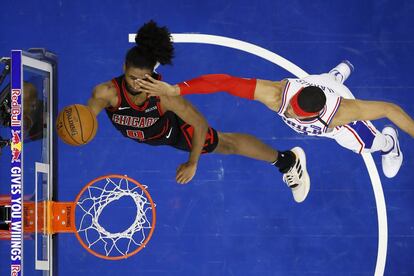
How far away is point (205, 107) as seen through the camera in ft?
20.2

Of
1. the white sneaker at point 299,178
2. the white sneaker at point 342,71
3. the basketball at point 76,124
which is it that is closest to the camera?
the basketball at point 76,124

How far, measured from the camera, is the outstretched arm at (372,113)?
15.5 ft

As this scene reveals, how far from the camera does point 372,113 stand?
4816 mm

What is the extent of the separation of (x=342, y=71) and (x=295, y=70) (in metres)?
0.63

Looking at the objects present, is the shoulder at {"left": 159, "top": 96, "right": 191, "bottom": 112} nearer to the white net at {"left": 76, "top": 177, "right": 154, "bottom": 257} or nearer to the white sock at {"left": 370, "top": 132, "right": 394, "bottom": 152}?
the white net at {"left": 76, "top": 177, "right": 154, "bottom": 257}

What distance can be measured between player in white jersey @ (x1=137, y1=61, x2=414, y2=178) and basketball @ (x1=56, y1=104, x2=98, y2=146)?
55cm

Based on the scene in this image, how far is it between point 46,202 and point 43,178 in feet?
0.73

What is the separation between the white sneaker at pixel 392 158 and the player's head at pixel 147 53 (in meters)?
2.39

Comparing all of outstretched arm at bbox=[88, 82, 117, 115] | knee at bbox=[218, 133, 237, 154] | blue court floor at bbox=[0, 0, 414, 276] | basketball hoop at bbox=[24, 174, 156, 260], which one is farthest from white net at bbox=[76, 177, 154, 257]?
outstretched arm at bbox=[88, 82, 117, 115]

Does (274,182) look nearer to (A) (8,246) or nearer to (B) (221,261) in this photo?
(B) (221,261)

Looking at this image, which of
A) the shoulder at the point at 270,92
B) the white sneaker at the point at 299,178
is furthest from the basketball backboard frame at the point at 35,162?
the white sneaker at the point at 299,178

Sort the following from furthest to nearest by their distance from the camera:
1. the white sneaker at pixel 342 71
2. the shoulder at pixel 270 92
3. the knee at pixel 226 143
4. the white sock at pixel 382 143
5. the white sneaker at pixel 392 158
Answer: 1. the white sneaker at pixel 342 71
2. the white sneaker at pixel 392 158
3. the knee at pixel 226 143
4. the white sock at pixel 382 143
5. the shoulder at pixel 270 92

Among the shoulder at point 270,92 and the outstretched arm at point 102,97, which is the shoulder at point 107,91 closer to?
the outstretched arm at point 102,97

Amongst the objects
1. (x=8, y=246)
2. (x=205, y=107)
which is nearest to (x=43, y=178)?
(x=8, y=246)
